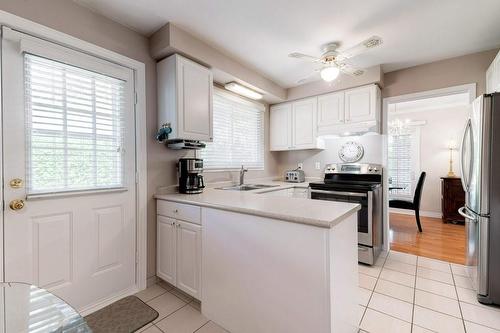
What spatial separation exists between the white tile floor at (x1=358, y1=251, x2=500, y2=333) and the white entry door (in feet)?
7.25

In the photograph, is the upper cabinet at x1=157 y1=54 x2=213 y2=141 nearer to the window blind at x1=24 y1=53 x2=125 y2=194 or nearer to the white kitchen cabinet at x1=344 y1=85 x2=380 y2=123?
the window blind at x1=24 y1=53 x2=125 y2=194

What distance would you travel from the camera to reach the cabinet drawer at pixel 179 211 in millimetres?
1890

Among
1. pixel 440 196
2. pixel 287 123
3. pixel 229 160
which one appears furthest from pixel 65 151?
pixel 440 196

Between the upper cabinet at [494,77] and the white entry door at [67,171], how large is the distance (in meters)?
3.54

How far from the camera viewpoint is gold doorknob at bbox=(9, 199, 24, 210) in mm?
1523

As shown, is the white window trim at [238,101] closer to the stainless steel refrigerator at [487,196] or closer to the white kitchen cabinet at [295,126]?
the white kitchen cabinet at [295,126]

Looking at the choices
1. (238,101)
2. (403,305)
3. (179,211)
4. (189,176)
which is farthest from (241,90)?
(403,305)

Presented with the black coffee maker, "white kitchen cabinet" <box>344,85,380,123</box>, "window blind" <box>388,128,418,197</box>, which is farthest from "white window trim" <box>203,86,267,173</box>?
"window blind" <box>388,128,418,197</box>

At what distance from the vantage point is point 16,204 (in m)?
1.53

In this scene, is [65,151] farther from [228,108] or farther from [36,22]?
[228,108]

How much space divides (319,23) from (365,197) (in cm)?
200

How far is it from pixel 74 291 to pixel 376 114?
376cm

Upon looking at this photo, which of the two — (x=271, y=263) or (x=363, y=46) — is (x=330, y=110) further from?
(x=271, y=263)

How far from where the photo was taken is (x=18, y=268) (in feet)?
5.07
